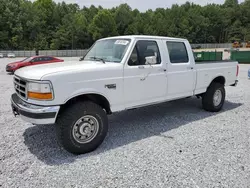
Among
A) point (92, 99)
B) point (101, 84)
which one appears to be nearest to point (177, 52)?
point (101, 84)

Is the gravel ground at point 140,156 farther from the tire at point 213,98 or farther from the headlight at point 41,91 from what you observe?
the headlight at point 41,91

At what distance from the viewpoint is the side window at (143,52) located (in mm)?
4117

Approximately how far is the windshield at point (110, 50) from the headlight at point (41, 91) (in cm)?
146

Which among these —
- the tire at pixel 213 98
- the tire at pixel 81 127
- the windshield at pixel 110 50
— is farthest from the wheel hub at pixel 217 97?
the tire at pixel 81 127

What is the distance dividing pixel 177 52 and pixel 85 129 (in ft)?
9.42

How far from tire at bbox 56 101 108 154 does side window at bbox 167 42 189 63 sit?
86.7 inches

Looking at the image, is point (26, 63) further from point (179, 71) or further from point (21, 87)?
point (179, 71)

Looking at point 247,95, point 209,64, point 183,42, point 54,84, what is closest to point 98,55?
point 54,84

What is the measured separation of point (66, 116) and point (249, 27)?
11884cm

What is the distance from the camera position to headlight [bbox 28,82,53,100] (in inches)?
122

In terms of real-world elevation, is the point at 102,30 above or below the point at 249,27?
below

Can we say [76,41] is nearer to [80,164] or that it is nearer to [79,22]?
[79,22]

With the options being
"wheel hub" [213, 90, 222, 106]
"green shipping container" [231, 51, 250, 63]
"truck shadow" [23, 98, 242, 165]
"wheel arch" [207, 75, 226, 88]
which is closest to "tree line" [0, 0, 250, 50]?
"green shipping container" [231, 51, 250, 63]

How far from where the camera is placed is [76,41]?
243 ft
